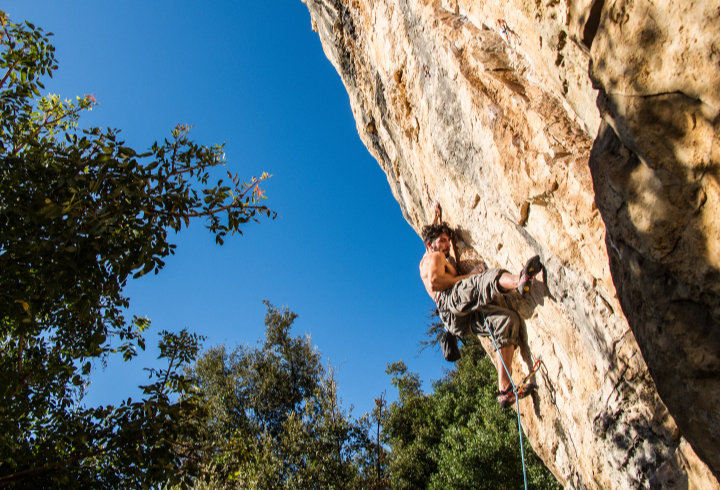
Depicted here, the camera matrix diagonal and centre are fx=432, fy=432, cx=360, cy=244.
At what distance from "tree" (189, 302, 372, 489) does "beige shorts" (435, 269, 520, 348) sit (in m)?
5.42

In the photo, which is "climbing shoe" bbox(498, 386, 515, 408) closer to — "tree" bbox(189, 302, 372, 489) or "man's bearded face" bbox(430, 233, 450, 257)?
"man's bearded face" bbox(430, 233, 450, 257)

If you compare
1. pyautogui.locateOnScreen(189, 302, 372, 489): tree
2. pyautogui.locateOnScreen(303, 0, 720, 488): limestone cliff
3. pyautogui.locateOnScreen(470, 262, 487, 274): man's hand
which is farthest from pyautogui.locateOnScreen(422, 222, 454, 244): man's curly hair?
pyautogui.locateOnScreen(189, 302, 372, 489): tree

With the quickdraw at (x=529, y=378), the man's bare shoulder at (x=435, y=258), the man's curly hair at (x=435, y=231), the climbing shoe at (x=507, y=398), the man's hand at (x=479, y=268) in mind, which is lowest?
the climbing shoe at (x=507, y=398)

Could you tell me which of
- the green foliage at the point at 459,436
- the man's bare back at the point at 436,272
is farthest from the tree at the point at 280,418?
the man's bare back at the point at 436,272

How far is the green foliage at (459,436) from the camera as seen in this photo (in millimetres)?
13016

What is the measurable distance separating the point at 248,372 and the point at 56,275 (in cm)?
1354

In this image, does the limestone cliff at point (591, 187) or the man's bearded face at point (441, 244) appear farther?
the man's bearded face at point (441, 244)

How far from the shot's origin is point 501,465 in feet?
42.2

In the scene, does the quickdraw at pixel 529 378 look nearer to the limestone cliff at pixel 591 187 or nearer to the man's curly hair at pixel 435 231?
the limestone cliff at pixel 591 187

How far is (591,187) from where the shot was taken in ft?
12.7

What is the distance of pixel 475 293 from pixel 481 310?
312 millimetres

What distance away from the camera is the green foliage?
13016 millimetres

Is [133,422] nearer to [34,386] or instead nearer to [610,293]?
[34,386]

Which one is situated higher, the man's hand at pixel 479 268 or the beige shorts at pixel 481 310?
the man's hand at pixel 479 268
